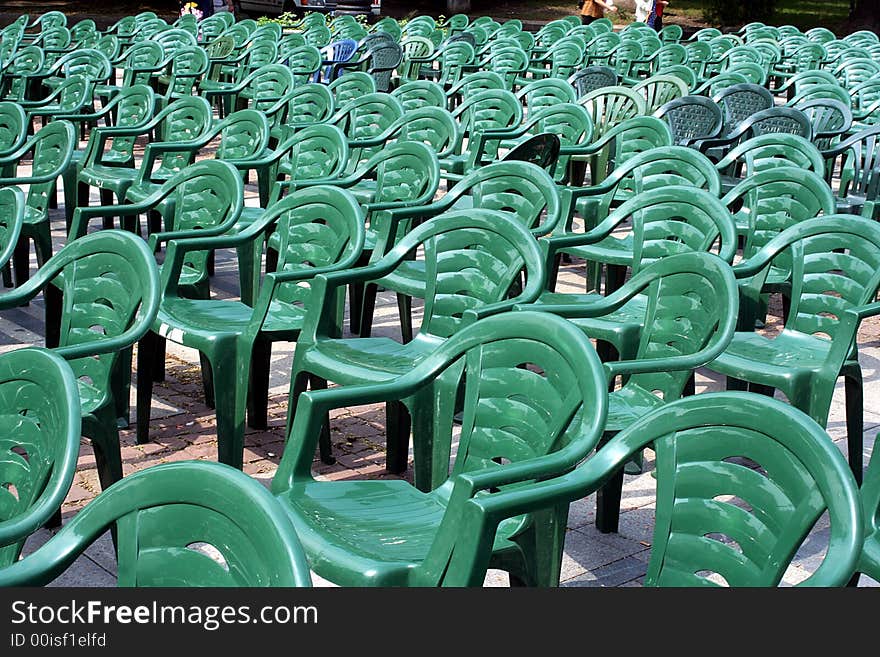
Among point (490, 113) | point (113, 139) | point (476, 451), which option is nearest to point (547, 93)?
point (490, 113)

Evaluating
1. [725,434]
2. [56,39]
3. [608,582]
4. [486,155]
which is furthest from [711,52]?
[725,434]

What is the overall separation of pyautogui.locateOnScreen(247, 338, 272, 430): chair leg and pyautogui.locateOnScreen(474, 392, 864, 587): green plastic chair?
2420 millimetres

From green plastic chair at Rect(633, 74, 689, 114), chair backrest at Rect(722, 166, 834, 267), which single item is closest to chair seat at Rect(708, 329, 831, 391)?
chair backrest at Rect(722, 166, 834, 267)

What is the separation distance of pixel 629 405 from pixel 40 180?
151 inches

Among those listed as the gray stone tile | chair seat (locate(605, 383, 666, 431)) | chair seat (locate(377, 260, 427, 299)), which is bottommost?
the gray stone tile

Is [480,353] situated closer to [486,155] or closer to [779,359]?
[779,359]

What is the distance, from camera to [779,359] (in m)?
4.32

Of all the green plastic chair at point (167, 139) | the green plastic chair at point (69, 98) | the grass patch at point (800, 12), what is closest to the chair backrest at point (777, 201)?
the green plastic chair at point (167, 139)

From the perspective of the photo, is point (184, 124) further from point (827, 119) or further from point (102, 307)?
point (827, 119)

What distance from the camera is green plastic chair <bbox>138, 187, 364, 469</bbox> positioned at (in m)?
4.34

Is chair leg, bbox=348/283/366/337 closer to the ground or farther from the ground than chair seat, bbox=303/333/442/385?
closer to the ground

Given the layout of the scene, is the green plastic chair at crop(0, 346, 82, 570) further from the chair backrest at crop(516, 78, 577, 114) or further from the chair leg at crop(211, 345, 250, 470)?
the chair backrest at crop(516, 78, 577, 114)

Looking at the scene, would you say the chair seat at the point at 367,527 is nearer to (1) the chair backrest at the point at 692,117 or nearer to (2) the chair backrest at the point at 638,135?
(2) the chair backrest at the point at 638,135

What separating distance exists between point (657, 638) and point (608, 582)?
1.67 metres
